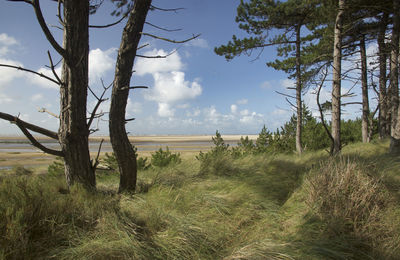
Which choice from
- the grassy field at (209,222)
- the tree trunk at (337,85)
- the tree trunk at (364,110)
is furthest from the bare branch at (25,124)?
the tree trunk at (364,110)

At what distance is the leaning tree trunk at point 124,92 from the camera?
335 cm

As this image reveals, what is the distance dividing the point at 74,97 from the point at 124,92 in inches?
29.1

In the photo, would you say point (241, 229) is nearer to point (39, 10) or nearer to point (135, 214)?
point (135, 214)

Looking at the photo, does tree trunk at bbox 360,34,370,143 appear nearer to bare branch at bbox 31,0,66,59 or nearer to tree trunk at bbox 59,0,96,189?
tree trunk at bbox 59,0,96,189

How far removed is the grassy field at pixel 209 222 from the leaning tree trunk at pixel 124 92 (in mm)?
537

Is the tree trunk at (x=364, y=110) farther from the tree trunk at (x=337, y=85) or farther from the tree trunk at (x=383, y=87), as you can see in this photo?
the tree trunk at (x=337, y=85)

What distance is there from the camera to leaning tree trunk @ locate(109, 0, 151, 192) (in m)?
3.35

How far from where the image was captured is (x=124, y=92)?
340 cm

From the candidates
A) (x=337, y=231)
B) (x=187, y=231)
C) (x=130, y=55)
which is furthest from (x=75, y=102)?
(x=337, y=231)

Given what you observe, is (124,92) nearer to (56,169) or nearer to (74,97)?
(74,97)

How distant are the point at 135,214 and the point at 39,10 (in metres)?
2.78

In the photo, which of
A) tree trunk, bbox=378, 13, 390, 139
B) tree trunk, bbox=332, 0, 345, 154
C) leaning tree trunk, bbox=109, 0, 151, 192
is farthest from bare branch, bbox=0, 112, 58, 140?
tree trunk, bbox=378, 13, 390, 139

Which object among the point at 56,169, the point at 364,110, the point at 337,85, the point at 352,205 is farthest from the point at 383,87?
the point at 56,169

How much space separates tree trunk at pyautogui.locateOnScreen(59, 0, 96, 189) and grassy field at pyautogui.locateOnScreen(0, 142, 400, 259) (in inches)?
16.4
